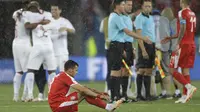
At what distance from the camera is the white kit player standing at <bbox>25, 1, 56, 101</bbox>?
18.0 m

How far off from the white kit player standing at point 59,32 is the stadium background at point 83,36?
225 inches

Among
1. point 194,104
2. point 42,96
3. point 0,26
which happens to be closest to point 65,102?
point 194,104

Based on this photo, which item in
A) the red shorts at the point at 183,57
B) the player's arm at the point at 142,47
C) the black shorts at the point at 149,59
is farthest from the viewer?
the black shorts at the point at 149,59

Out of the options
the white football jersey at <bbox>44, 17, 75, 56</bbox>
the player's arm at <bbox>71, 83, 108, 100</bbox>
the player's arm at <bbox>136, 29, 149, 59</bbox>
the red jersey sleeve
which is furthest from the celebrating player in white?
the player's arm at <bbox>71, 83, 108, 100</bbox>

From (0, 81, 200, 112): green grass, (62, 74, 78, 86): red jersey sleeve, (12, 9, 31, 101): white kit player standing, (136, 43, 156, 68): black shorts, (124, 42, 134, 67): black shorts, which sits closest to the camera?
(62, 74, 78, 86): red jersey sleeve

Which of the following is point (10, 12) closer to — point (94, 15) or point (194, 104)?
point (94, 15)

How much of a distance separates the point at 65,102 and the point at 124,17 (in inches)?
147

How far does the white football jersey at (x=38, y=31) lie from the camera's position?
1798cm

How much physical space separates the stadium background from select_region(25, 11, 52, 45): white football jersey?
267 inches

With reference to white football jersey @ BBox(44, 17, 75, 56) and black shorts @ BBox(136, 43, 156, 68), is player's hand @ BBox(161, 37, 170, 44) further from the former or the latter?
white football jersey @ BBox(44, 17, 75, 56)

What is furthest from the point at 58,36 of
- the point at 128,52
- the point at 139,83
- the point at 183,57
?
the point at 183,57

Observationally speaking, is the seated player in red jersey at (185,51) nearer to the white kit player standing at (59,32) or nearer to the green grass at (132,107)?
the green grass at (132,107)

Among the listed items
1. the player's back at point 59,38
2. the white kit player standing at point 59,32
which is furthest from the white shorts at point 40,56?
the player's back at point 59,38

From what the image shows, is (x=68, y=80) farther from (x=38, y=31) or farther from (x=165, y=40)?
(x=165, y=40)
